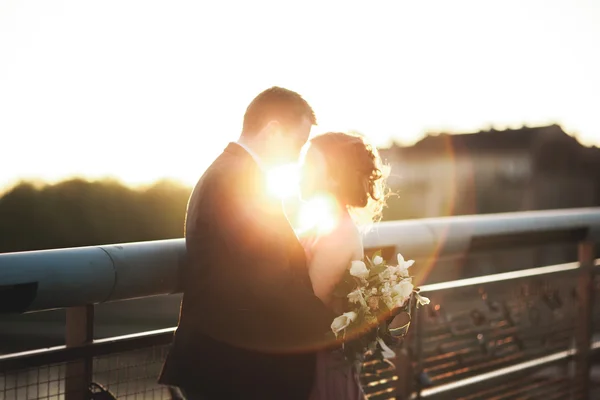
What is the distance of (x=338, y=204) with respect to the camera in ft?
11.7

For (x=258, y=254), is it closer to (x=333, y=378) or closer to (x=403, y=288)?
(x=403, y=288)

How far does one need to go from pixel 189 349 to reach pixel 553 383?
11.4 ft

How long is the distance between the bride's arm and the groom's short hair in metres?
0.57

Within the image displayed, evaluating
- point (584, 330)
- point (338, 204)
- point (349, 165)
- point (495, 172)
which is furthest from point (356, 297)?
point (495, 172)

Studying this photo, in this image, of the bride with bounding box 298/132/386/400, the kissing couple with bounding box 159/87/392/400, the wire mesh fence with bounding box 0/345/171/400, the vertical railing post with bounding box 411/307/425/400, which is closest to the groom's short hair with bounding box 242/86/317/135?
the kissing couple with bounding box 159/87/392/400

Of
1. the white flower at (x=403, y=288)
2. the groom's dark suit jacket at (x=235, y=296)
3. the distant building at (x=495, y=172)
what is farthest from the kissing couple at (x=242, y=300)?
the distant building at (x=495, y=172)

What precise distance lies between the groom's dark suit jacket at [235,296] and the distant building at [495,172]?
4014 cm

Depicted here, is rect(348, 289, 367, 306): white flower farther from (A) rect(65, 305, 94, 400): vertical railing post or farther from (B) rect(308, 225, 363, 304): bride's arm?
(A) rect(65, 305, 94, 400): vertical railing post

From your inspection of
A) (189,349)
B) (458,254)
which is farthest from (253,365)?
(458,254)

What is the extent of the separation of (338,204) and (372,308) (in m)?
0.75

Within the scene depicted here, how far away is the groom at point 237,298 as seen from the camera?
2586 millimetres

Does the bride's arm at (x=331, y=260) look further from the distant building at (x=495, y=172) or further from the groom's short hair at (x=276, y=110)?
the distant building at (x=495, y=172)

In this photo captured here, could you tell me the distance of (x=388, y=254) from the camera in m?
3.46

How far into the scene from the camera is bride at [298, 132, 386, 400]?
3.21 metres
